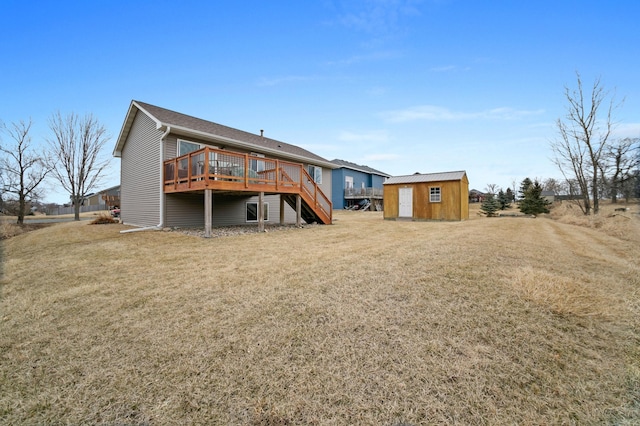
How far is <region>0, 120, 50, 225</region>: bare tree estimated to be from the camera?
16688 millimetres

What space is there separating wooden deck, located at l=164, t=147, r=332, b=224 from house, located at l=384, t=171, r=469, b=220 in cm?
721

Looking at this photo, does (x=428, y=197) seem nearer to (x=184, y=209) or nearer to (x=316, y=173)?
(x=316, y=173)

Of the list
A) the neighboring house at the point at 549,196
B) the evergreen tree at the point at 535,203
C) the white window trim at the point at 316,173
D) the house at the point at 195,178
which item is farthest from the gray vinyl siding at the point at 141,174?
the neighboring house at the point at 549,196

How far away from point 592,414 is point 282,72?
18.3m

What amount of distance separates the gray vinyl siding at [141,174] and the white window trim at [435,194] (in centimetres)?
1511

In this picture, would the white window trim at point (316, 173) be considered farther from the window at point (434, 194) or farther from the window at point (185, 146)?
the window at point (185, 146)

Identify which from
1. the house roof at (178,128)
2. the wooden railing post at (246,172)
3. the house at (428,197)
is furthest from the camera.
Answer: the house at (428,197)

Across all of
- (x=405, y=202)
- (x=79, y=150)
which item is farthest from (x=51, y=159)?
(x=405, y=202)

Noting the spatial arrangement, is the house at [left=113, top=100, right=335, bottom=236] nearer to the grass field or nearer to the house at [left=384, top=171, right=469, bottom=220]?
the grass field

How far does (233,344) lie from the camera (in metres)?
2.60

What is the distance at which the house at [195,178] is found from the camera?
9.53 metres

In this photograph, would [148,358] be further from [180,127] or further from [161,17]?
[161,17]

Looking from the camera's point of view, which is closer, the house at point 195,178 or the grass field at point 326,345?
the grass field at point 326,345

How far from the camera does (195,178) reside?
9.24m
